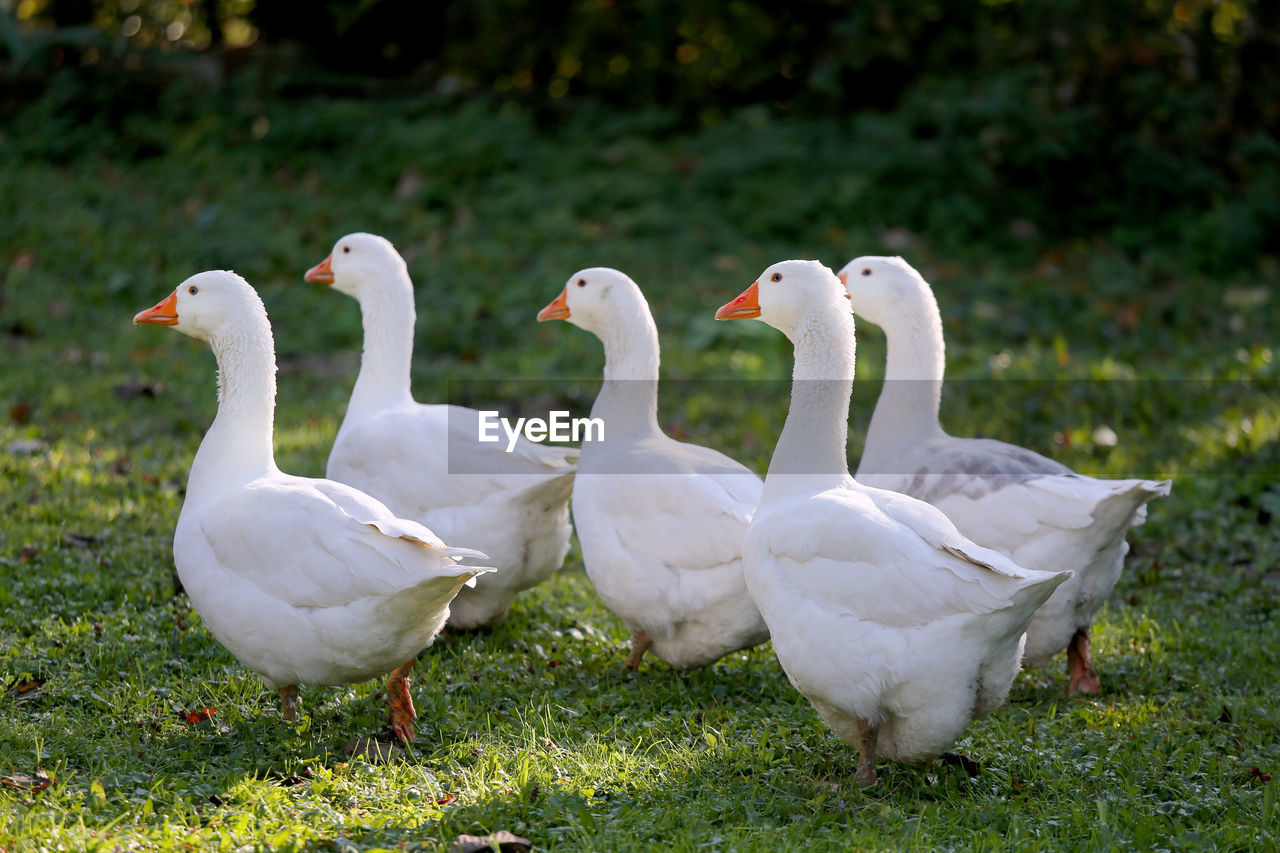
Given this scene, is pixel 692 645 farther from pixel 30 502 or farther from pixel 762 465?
pixel 30 502

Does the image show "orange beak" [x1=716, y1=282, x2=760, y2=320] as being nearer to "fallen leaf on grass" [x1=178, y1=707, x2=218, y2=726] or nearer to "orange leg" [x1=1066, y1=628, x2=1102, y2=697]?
"orange leg" [x1=1066, y1=628, x2=1102, y2=697]

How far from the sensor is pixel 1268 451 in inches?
300

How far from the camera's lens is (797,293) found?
461 centimetres

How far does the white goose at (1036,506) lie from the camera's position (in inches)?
194

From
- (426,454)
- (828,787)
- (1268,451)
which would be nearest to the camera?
(828,787)

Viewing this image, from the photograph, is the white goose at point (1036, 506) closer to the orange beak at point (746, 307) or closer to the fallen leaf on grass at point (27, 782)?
the orange beak at point (746, 307)

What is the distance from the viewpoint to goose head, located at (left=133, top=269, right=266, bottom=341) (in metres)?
4.87

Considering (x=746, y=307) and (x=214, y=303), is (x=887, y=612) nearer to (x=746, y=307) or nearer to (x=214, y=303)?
(x=746, y=307)

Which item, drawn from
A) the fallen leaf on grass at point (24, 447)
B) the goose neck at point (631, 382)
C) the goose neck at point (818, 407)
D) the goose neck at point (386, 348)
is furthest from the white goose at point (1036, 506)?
the fallen leaf on grass at point (24, 447)

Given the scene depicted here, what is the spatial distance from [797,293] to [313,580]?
2.03 meters

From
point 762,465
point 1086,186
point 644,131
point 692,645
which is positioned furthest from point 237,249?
point 1086,186

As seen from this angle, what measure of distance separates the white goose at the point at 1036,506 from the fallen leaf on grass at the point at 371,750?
2481 millimetres

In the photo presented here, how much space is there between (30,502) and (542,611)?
270 cm

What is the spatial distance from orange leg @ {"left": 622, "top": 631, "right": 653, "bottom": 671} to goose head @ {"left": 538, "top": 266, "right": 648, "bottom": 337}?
57.7 inches
